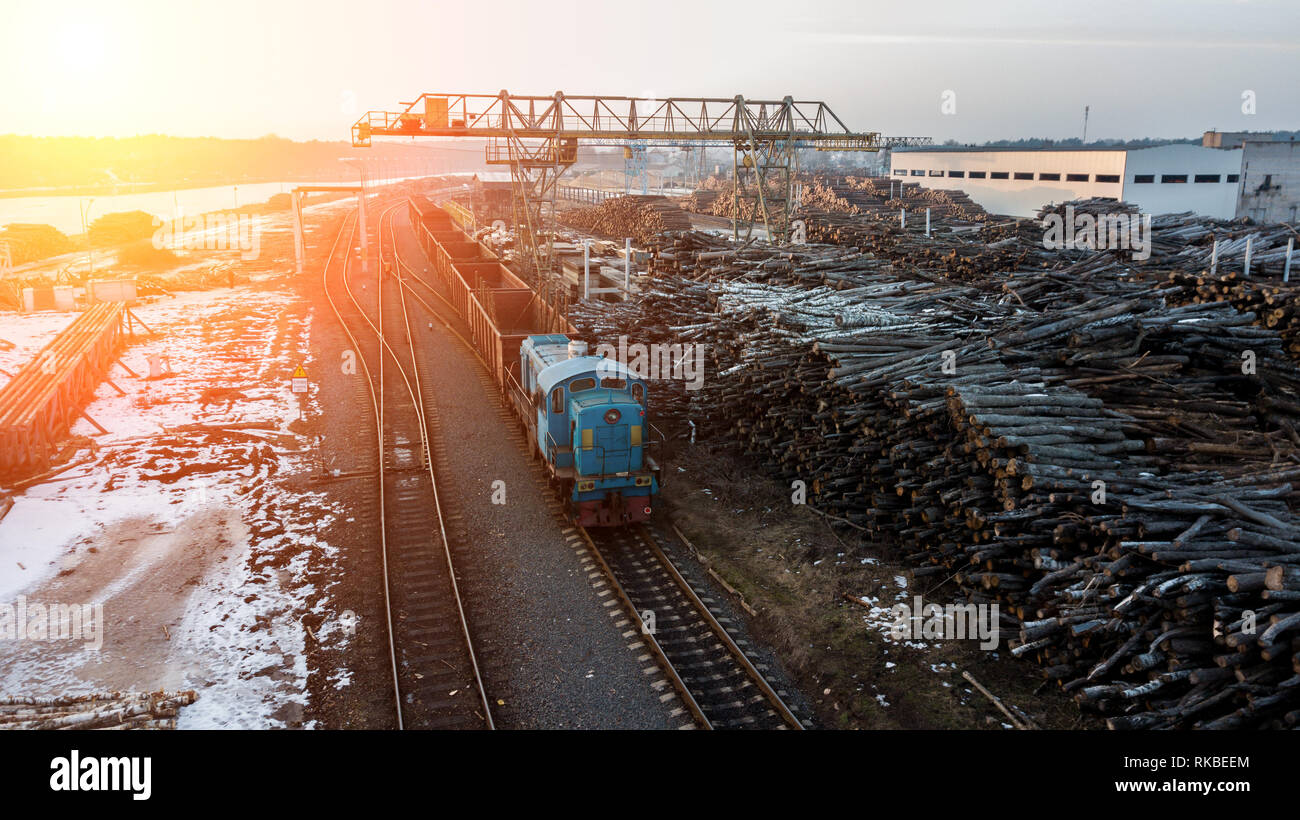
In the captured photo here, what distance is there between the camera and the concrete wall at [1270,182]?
44.5m

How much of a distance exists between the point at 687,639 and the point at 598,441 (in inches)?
177

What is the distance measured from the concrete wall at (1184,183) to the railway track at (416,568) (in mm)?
39025

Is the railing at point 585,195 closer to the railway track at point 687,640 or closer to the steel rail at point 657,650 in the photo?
the railway track at point 687,640

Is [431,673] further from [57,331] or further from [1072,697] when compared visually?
[57,331]

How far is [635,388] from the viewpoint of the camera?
1566 centimetres

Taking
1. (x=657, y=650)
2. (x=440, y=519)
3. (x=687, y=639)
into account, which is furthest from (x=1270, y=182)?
(x=440, y=519)

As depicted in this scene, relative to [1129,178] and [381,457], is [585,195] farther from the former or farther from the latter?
[381,457]

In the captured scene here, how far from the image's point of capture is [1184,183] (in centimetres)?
4331

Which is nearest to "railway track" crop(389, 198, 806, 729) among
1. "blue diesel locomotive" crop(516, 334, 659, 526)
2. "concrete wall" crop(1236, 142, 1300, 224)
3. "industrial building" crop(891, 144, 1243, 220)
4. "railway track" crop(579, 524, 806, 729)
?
"railway track" crop(579, 524, 806, 729)

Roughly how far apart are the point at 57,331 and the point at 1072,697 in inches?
1505

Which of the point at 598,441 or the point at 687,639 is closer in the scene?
the point at 687,639

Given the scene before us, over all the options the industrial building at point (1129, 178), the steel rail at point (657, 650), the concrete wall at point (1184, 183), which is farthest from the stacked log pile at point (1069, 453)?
the concrete wall at point (1184, 183)
